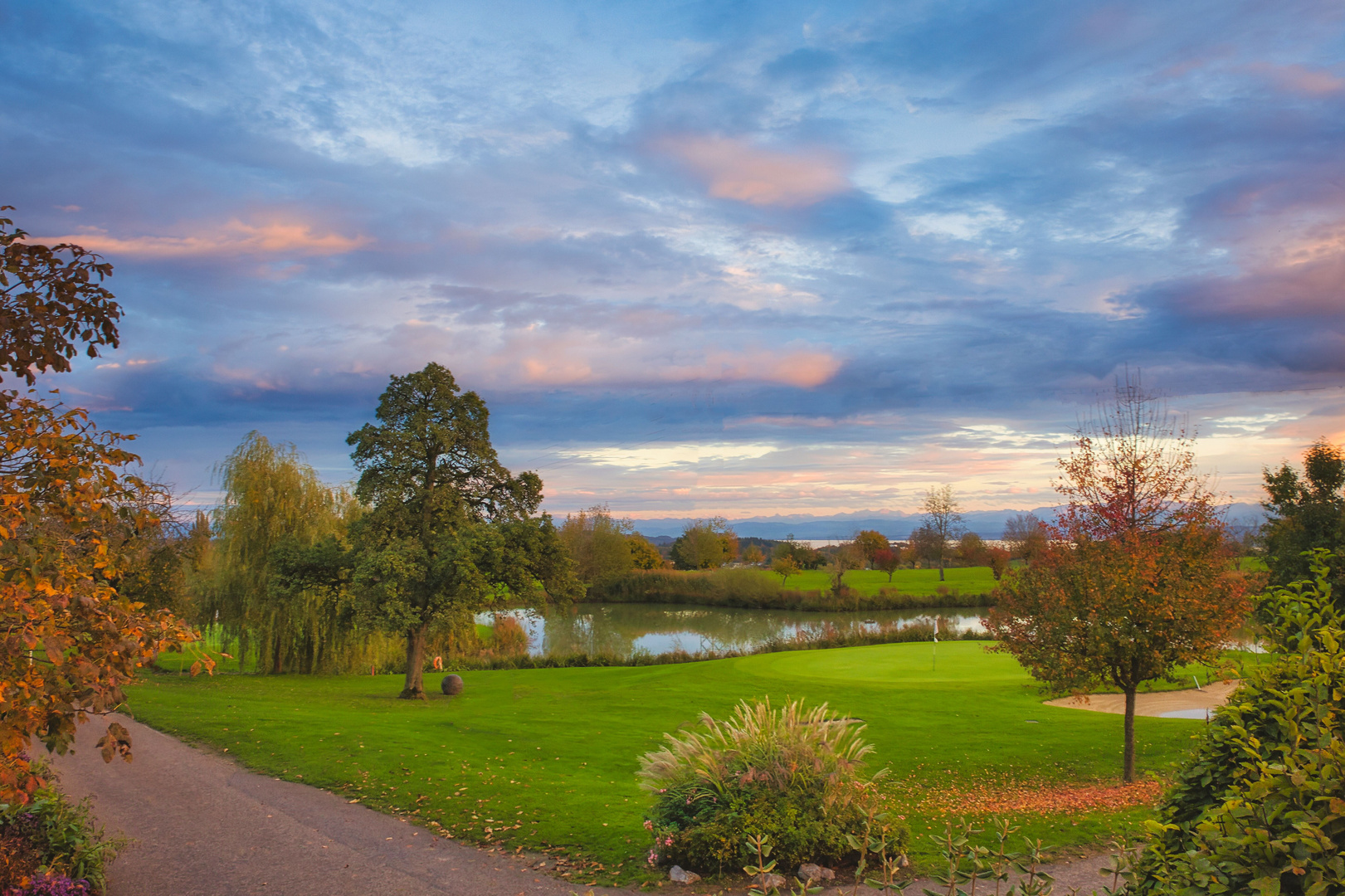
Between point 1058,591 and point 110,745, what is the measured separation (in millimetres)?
12153

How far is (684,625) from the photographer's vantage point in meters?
52.1

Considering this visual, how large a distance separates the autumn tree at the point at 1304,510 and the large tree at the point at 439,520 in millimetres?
27460

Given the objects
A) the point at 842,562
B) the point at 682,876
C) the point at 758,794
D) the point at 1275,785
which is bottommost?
the point at 842,562

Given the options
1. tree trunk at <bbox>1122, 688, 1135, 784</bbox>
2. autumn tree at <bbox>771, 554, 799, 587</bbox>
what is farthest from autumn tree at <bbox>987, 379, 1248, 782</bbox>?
autumn tree at <bbox>771, 554, 799, 587</bbox>

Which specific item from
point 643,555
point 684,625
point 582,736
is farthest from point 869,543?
point 582,736

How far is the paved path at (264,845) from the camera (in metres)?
7.81

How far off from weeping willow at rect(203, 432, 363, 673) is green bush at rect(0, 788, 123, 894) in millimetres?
17386

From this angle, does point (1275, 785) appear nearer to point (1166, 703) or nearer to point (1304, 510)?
point (1166, 703)

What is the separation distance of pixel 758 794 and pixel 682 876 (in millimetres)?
1126

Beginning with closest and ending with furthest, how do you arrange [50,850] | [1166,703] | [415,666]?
[50,850]
[1166,703]
[415,666]

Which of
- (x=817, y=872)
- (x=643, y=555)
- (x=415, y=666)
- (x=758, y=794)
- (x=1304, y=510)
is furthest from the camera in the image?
(x=643, y=555)

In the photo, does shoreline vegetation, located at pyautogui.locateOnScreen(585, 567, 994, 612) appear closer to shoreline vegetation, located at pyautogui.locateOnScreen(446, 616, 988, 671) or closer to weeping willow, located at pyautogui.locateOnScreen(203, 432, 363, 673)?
shoreline vegetation, located at pyautogui.locateOnScreen(446, 616, 988, 671)

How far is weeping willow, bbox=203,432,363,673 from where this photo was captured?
84.4 ft

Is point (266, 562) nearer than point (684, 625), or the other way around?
point (266, 562)
